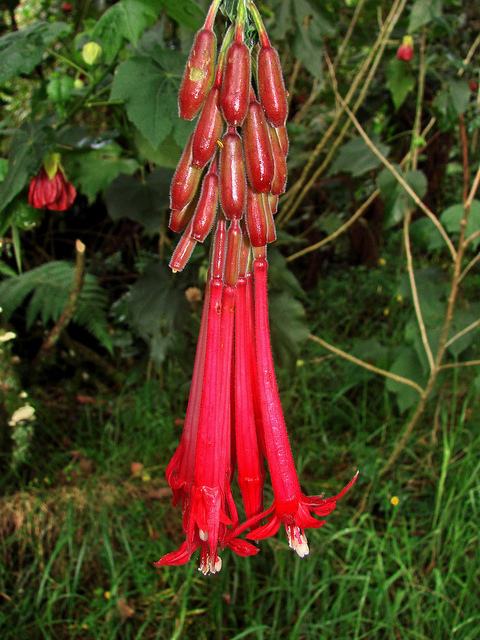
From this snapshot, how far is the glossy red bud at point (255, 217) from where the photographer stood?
0.71 meters

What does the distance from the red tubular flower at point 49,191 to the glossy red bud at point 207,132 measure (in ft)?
2.88

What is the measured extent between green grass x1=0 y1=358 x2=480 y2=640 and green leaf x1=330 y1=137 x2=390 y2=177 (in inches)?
37.8

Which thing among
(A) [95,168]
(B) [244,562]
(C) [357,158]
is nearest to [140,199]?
(A) [95,168]

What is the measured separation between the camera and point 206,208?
2.34 feet

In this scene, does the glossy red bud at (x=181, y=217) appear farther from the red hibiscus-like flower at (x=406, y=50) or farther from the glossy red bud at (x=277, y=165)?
the red hibiscus-like flower at (x=406, y=50)

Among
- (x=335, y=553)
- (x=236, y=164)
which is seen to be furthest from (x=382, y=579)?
(x=236, y=164)

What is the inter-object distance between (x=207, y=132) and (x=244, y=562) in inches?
65.7

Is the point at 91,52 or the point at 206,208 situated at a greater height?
the point at 91,52

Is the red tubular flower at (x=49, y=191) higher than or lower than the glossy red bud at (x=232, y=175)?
higher

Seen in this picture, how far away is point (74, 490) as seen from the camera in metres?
2.24

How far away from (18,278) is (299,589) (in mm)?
1251

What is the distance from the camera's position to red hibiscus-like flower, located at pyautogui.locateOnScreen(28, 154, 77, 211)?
1.47 m

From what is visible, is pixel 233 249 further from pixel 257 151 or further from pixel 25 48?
pixel 25 48

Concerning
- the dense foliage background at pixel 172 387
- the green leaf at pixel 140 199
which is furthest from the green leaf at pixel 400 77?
the green leaf at pixel 140 199
